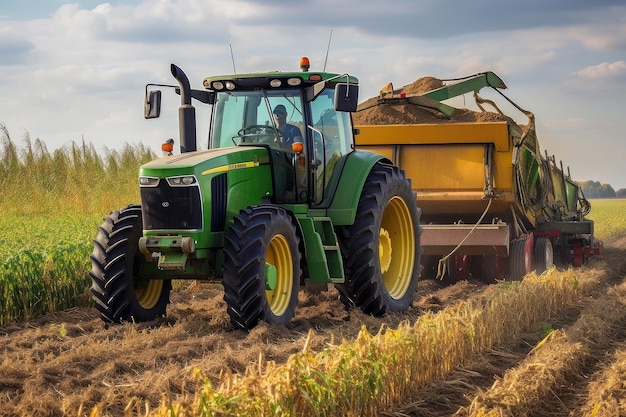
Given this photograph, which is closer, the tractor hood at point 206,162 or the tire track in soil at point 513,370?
the tire track in soil at point 513,370

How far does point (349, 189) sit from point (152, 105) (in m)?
2.13

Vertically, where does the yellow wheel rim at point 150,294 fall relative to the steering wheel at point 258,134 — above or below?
below

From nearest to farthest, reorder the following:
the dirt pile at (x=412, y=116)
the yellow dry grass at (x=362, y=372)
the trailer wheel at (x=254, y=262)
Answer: the yellow dry grass at (x=362, y=372), the trailer wheel at (x=254, y=262), the dirt pile at (x=412, y=116)

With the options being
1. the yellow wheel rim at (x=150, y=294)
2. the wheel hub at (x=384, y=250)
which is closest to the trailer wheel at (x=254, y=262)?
the yellow wheel rim at (x=150, y=294)

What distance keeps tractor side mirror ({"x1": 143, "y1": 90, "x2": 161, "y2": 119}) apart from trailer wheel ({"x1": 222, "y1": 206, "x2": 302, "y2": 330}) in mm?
1403

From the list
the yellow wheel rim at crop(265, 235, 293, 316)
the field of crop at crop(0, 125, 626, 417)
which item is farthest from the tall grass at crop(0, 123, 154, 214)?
the yellow wheel rim at crop(265, 235, 293, 316)

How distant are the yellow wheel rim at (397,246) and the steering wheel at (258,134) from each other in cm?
178

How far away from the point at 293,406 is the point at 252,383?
0.89 feet

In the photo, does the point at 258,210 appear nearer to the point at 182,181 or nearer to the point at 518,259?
the point at 182,181

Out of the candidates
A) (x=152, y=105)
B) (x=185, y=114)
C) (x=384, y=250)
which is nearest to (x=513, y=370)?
(x=384, y=250)

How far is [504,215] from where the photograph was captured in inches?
506

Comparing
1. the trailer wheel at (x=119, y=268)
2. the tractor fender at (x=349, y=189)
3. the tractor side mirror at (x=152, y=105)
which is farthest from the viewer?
the tractor fender at (x=349, y=189)

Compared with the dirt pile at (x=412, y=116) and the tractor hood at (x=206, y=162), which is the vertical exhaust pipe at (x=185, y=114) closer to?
the tractor hood at (x=206, y=162)

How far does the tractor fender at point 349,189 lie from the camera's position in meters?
8.98
